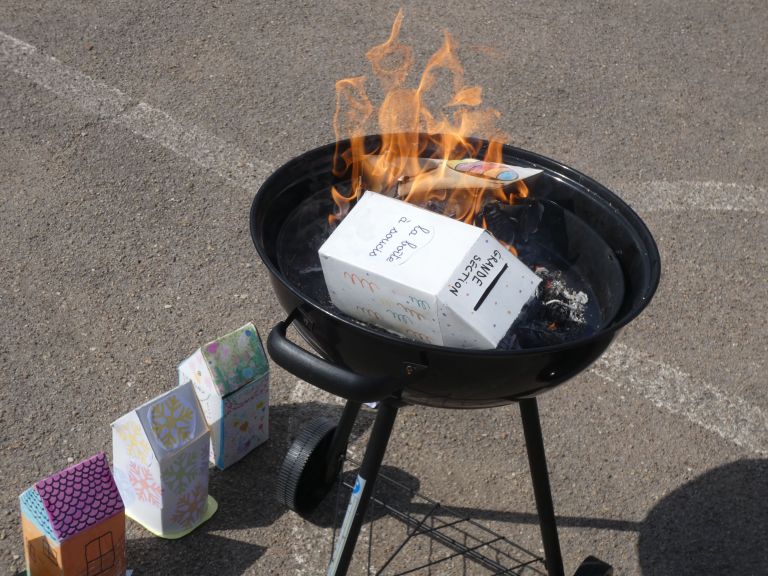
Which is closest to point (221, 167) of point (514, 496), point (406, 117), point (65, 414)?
point (406, 117)

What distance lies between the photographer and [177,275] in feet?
11.0

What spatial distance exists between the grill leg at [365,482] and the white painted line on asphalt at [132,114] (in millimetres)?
1997

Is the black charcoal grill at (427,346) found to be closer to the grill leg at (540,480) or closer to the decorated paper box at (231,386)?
the grill leg at (540,480)

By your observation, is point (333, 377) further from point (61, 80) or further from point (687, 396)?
point (61, 80)

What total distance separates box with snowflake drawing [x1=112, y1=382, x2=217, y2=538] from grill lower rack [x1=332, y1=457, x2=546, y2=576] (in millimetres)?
403

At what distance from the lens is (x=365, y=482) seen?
2008 millimetres

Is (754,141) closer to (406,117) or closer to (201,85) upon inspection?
(406,117)

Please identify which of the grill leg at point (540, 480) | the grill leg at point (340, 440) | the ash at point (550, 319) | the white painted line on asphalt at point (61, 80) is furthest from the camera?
the white painted line on asphalt at point (61, 80)

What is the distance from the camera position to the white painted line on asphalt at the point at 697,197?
12.9ft

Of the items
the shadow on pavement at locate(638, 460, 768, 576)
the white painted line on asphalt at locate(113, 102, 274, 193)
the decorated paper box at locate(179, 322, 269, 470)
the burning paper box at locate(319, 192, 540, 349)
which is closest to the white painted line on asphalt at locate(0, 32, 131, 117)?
the white painted line on asphalt at locate(113, 102, 274, 193)

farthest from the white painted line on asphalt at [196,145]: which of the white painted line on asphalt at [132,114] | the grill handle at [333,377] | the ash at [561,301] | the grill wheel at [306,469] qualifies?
the grill handle at [333,377]

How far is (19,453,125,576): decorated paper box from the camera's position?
2.10 m

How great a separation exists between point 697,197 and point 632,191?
29 cm

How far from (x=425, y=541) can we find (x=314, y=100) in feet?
7.85
